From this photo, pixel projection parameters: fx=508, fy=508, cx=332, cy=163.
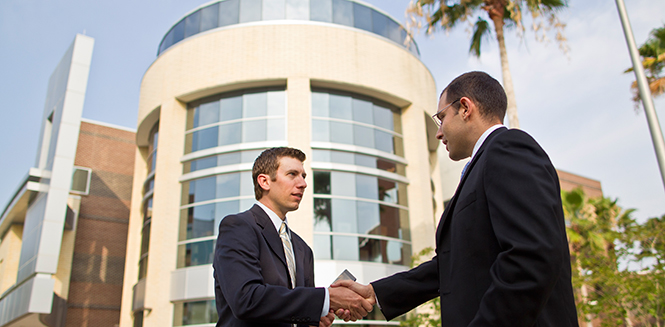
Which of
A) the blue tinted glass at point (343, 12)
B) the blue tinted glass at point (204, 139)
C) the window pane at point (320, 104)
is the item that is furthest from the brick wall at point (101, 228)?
the blue tinted glass at point (343, 12)

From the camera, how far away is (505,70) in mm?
13469

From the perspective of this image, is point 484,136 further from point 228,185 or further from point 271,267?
point 228,185

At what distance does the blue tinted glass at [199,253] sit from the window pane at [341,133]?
596 cm

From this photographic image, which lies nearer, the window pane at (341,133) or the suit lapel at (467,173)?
the suit lapel at (467,173)

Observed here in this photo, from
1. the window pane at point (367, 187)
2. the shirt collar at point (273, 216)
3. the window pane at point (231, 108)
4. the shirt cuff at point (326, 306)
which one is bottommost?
the shirt cuff at point (326, 306)

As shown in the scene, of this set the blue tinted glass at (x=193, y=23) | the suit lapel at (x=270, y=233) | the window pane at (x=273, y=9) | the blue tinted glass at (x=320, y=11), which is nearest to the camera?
the suit lapel at (x=270, y=233)

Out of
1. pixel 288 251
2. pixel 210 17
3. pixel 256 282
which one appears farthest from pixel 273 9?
pixel 256 282

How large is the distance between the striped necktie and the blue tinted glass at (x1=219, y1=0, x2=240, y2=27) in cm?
1846

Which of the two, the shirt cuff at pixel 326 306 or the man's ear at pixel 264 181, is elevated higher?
the man's ear at pixel 264 181

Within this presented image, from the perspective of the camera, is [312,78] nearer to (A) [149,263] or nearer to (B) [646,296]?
(A) [149,263]

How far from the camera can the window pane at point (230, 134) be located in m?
→ 19.4

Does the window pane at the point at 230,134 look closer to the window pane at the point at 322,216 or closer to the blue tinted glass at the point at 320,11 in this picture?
the window pane at the point at 322,216

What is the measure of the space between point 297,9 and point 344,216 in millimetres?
8614

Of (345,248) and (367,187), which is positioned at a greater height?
(367,187)
